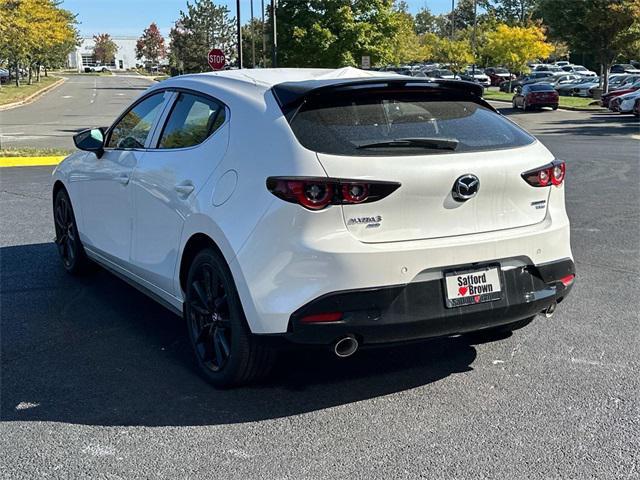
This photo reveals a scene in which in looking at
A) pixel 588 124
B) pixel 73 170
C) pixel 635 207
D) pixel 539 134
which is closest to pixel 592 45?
pixel 588 124

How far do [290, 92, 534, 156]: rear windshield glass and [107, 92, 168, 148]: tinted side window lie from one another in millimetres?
1608

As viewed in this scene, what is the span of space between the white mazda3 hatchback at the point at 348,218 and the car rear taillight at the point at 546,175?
0.04 ft

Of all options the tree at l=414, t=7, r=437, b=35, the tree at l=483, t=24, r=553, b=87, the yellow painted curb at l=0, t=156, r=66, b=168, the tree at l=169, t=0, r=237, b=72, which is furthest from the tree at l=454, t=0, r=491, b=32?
the yellow painted curb at l=0, t=156, r=66, b=168

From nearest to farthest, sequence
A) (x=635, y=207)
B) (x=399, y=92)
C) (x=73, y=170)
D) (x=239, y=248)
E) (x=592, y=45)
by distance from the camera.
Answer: (x=239, y=248) → (x=399, y=92) → (x=73, y=170) → (x=635, y=207) → (x=592, y=45)

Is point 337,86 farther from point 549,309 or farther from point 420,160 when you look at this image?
point 549,309

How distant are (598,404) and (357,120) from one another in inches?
76.1

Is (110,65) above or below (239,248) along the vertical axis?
above

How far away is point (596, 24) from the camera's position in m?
35.6

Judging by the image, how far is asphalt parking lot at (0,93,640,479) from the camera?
3268 millimetres

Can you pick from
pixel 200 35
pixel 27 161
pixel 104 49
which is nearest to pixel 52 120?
pixel 27 161

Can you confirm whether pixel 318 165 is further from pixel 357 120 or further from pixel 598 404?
pixel 598 404

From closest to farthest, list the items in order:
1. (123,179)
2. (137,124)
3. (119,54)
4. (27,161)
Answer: (123,179) → (137,124) → (27,161) → (119,54)

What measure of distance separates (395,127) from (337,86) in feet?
1.19

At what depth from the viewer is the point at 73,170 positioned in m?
6.09
